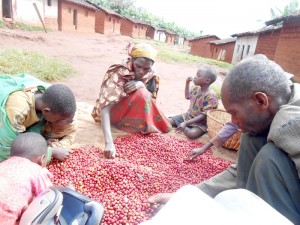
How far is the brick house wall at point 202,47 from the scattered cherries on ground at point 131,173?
1181 inches

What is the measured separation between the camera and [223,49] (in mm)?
28047

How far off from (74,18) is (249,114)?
2459 centimetres

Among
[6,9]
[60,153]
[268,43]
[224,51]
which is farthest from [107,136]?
[224,51]

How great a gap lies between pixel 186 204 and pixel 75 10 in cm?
2506

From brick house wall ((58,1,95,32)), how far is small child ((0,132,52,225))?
21649 mm

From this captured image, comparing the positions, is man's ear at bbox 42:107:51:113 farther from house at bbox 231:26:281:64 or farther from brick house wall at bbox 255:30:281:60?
house at bbox 231:26:281:64

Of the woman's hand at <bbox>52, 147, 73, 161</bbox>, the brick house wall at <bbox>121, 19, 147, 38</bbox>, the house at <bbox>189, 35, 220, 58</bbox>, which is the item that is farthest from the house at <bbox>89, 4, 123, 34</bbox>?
the woman's hand at <bbox>52, 147, 73, 161</bbox>

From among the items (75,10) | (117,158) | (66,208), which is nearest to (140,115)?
(117,158)

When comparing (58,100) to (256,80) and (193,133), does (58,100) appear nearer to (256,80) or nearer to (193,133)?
(256,80)

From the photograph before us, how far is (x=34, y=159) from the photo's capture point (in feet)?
6.41

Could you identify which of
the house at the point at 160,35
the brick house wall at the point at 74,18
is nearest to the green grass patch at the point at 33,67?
the brick house wall at the point at 74,18

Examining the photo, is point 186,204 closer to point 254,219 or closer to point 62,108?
point 254,219

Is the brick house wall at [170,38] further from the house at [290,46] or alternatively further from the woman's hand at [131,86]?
the woman's hand at [131,86]

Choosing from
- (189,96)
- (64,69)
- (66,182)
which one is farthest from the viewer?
(64,69)
